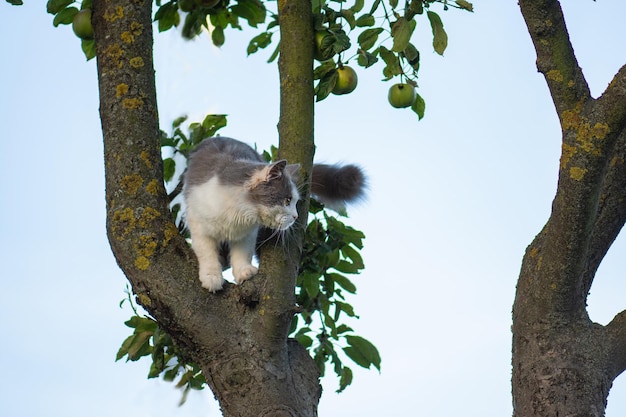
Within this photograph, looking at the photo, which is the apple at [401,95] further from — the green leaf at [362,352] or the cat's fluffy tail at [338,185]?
the green leaf at [362,352]

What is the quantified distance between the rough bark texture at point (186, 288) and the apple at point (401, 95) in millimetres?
989

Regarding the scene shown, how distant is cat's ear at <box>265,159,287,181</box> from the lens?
10.7 ft

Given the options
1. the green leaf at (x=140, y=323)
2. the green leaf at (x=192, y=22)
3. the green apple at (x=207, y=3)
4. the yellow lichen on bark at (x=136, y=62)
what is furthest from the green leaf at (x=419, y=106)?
the green leaf at (x=140, y=323)

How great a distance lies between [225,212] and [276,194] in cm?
31

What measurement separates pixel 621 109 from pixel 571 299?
692mm

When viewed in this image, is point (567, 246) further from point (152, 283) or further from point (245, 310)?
point (152, 283)

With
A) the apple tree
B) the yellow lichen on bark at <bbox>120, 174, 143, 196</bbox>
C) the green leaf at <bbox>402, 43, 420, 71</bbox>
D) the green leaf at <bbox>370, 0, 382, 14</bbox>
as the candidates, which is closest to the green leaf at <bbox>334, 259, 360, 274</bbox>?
the apple tree

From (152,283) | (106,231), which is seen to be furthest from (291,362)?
(106,231)

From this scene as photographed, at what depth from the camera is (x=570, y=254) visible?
8.94 ft

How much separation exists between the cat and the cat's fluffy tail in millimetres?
486

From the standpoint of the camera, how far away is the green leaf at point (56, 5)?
A: 3.72 metres

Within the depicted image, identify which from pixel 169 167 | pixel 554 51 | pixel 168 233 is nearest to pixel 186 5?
pixel 169 167

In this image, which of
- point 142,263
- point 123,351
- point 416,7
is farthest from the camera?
point 123,351

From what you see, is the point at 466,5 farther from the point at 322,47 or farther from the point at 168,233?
the point at 168,233
